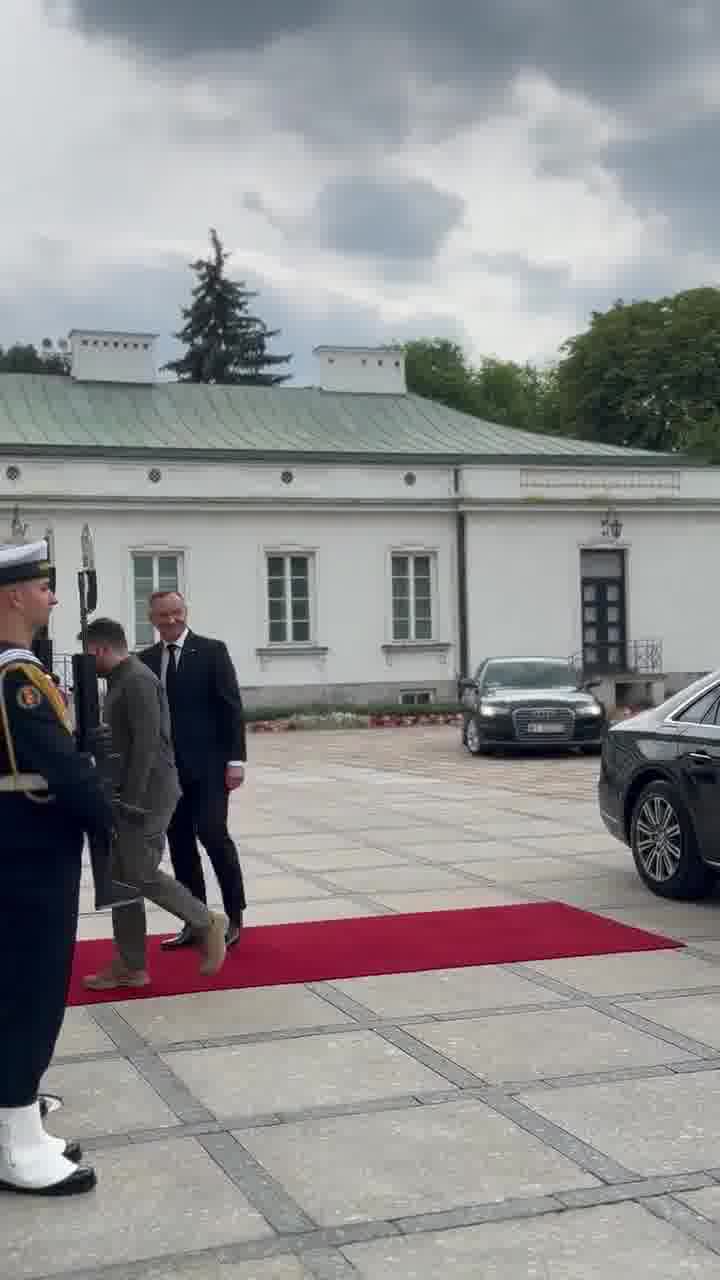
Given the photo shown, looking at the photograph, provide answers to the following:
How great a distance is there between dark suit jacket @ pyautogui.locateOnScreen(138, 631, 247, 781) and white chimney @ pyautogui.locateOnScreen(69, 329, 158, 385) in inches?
1240

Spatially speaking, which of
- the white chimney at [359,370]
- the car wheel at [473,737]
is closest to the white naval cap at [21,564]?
the car wheel at [473,737]

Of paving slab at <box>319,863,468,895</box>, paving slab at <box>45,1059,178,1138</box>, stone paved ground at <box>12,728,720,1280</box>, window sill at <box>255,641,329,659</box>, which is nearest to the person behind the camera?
stone paved ground at <box>12,728,720,1280</box>

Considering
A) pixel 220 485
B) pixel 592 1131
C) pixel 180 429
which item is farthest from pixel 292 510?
pixel 592 1131

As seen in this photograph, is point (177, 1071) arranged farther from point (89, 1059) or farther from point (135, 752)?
point (135, 752)

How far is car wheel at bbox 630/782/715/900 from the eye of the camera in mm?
9406

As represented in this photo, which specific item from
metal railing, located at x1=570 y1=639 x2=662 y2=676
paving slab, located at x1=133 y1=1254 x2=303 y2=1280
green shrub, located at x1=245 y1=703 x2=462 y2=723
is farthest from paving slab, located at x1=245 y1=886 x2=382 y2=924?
metal railing, located at x1=570 y1=639 x2=662 y2=676

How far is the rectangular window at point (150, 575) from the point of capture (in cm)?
3350

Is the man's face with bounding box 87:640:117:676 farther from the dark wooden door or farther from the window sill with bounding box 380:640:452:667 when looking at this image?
the dark wooden door

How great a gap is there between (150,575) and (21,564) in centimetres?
2934

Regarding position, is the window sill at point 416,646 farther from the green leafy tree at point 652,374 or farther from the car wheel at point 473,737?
the green leafy tree at point 652,374

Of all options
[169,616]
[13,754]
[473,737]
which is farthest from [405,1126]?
[473,737]

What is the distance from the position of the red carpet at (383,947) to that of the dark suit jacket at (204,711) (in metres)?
1.01

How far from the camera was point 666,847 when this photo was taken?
965 centimetres

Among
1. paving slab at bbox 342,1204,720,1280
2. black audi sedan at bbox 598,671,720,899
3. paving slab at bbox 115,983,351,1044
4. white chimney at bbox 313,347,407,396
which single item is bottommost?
paving slab at bbox 115,983,351,1044
